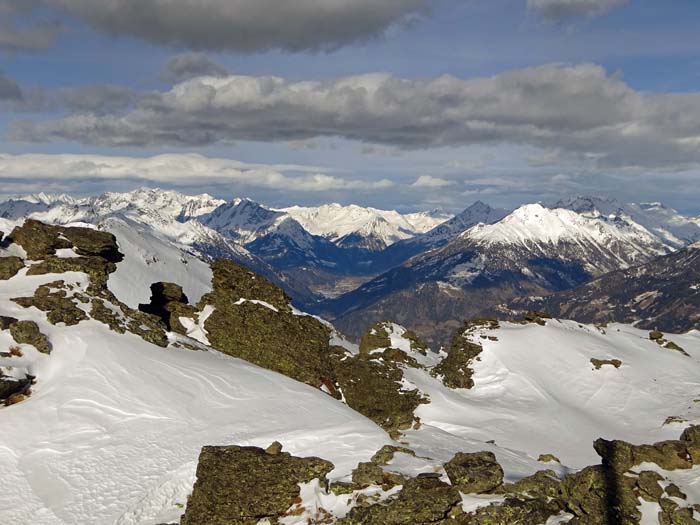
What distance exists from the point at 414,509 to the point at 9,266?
50380mm

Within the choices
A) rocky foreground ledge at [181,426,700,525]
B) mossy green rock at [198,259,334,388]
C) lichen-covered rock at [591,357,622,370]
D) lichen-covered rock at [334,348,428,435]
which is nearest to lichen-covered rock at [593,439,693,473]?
rocky foreground ledge at [181,426,700,525]

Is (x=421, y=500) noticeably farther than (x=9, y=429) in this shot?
No

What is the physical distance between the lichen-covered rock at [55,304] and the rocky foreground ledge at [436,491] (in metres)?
22.7

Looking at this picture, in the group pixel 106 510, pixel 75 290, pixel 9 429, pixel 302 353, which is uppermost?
pixel 75 290

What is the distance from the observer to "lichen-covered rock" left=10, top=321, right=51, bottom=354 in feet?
158

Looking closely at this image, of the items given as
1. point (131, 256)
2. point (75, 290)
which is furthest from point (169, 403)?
point (131, 256)

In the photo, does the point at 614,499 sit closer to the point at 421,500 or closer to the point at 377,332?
the point at 421,500

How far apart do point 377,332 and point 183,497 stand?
200 ft

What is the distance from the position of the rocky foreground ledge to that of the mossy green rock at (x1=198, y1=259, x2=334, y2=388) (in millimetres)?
24825

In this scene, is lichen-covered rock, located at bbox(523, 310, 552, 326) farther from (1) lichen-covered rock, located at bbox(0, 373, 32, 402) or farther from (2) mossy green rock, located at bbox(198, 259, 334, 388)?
(1) lichen-covered rock, located at bbox(0, 373, 32, 402)

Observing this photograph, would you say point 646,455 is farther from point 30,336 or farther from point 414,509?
point 30,336

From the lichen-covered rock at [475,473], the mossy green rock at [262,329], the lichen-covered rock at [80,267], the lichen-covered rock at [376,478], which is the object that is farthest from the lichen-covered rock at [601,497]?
the lichen-covered rock at [80,267]

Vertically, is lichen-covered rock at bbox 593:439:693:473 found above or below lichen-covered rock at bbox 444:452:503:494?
above

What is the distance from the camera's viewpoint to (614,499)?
3038cm
